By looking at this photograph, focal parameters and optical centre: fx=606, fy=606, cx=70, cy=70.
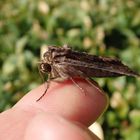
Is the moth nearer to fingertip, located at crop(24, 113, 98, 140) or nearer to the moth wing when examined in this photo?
the moth wing

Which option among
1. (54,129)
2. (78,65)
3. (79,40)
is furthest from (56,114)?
(79,40)

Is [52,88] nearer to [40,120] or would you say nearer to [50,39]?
[40,120]

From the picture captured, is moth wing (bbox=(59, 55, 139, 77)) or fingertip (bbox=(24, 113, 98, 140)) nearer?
fingertip (bbox=(24, 113, 98, 140))

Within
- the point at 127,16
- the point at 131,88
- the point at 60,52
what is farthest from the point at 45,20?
the point at 60,52

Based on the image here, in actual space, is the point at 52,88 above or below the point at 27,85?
above

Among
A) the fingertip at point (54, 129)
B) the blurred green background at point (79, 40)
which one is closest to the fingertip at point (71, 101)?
the fingertip at point (54, 129)

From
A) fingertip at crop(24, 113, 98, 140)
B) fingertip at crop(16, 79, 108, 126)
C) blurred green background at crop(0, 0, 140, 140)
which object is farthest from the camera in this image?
blurred green background at crop(0, 0, 140, 140)

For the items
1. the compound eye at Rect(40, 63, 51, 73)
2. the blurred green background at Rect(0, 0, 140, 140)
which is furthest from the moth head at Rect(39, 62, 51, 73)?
the blurred green background at Rect(0, 0, 140, 140)

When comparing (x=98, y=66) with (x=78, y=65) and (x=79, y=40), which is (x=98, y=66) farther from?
(x=79, y=40)
